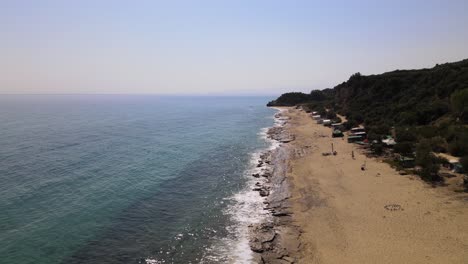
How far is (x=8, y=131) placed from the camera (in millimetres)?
77938

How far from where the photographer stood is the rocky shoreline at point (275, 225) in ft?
72.1

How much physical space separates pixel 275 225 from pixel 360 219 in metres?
6.97

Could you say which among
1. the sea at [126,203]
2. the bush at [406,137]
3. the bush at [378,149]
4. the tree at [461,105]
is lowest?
the sea at [126,203]

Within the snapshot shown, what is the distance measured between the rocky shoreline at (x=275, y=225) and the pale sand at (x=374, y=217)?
810 millimetres

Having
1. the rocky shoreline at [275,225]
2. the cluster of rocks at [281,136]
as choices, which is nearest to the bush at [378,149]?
the rocky shoreline at [275,225]

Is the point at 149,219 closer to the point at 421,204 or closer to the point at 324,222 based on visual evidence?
the point at 324,222

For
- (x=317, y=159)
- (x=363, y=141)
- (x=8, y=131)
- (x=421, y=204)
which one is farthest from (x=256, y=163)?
(x=8, y=131)

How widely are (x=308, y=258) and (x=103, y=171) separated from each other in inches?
1281

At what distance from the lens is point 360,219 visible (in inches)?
1035

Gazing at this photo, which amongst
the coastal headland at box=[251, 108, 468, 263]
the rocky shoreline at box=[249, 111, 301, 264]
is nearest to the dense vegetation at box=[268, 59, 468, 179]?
the coastal headland at box=[251, 108, 468, 263]

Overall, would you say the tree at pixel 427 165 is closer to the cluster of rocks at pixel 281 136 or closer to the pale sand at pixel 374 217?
the pale sand at pixel 374 217

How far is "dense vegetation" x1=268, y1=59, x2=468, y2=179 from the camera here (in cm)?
4119

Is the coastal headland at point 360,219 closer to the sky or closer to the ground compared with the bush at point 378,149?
closer to the ground

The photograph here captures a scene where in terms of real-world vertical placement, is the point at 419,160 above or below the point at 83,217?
above
